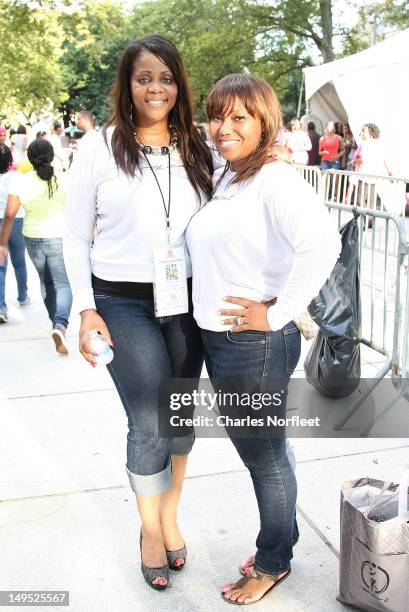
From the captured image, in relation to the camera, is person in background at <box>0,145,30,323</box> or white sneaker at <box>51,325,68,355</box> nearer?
white sneaker at <box>51,325,68,355</box>

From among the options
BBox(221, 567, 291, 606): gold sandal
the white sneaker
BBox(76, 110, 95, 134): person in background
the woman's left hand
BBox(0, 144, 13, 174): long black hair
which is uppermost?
BBox(76, 110, 95, 134): person in background

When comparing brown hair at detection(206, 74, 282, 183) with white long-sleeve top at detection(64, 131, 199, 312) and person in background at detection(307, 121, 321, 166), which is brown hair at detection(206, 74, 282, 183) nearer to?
white long-sleeve top at detection(64, 131, 199, 312)

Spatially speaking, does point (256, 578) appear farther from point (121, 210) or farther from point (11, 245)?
point (11, 245)

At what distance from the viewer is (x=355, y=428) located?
3963 millimetres

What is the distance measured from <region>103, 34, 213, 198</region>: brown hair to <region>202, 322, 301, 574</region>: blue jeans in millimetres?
537

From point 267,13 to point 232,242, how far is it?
27689mm

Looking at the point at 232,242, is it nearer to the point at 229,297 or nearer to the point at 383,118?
the point at 229,297

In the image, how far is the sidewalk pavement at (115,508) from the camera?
259 cm

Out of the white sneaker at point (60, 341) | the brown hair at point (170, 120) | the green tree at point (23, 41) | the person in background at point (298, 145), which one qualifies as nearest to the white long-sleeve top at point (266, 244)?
the brown hair at point (170, 120)

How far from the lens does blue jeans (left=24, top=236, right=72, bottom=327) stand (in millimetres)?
5523

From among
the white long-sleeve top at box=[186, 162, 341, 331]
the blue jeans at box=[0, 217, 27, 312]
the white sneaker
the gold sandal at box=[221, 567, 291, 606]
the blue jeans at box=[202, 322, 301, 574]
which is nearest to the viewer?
the white long-sleeve top at box=[186, 162, 341, 331]

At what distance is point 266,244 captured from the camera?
210 centimetres

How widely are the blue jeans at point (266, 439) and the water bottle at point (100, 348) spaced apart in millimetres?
323

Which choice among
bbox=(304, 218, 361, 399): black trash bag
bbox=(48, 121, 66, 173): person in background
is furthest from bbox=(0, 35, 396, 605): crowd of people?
bbox=(48, 121, 66, 173): person in background
